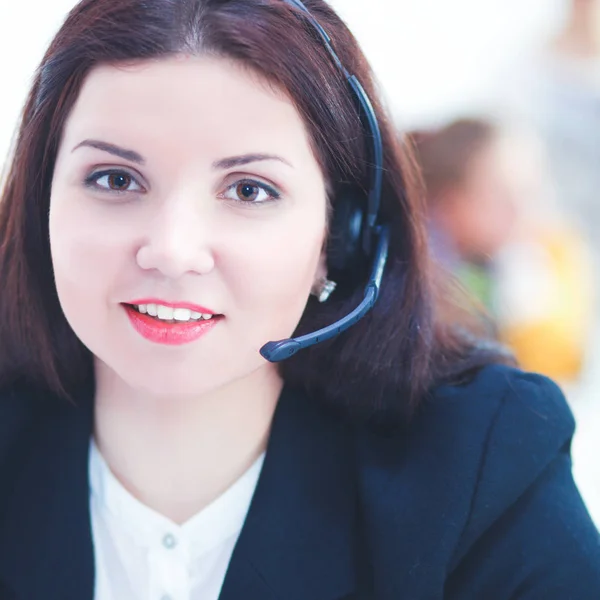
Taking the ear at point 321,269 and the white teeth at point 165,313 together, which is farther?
the ear at point 321,269

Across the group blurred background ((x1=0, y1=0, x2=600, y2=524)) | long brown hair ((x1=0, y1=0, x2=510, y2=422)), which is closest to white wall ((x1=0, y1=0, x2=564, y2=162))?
blurred background ((x1=0, y1=0, x2=600, y2=524))

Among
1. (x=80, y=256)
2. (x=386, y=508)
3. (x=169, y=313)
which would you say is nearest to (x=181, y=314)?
(x=169, y=313)

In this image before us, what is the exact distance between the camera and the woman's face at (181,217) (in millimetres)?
789

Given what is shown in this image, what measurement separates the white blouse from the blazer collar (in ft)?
0.09

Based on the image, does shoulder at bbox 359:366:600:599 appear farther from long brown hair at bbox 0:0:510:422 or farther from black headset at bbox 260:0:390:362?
black headset at bbox 260:0:390:362

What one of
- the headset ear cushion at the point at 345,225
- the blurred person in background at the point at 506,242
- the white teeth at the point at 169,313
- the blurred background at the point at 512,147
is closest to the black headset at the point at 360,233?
the headset ear cushion at the point at 345,225

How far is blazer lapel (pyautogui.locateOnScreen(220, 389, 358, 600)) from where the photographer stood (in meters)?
0.92

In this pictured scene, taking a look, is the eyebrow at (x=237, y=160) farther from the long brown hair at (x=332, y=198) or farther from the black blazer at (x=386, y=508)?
the black blazer at (x=386, y=508)

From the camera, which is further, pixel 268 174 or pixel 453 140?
pixel 453 140

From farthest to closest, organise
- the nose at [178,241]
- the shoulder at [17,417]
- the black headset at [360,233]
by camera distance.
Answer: the shoulder at [17,417]
the black headset at [360,233]
the nose at [178,241]

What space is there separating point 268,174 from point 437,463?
40 centimetres

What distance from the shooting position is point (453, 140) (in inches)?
94.5

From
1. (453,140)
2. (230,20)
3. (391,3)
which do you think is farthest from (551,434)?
(391,3)

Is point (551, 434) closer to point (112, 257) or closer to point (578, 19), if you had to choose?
point (112, 257)
